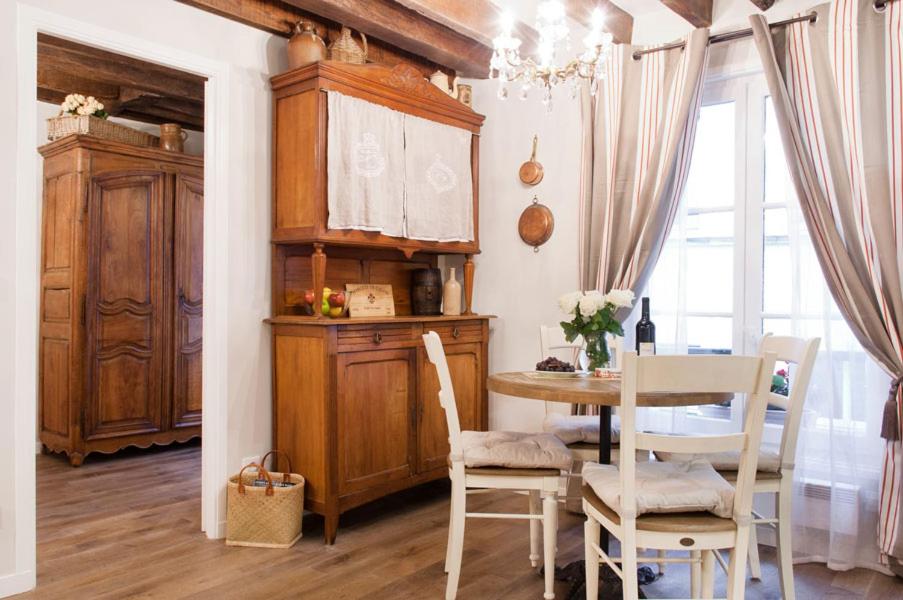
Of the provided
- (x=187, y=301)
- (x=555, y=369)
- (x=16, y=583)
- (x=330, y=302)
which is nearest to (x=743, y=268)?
(x=555, y=369)

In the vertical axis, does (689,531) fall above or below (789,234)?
below

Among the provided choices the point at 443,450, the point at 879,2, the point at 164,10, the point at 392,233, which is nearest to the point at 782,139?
the point at 879,2

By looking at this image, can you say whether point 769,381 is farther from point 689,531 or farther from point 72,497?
point 72,497

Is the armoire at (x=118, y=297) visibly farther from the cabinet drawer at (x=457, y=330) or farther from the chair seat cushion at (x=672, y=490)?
the chair seat cushion at (x=672, y=490)

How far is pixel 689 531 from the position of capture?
1.97m

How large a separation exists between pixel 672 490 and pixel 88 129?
4479 millimetres

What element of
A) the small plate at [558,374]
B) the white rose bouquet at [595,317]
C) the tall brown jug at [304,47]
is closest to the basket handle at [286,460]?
the small plate at [558,374]

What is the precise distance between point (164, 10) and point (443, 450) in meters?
2.59

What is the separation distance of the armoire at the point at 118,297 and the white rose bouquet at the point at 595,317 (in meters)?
3.46

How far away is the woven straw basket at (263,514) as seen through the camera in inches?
123

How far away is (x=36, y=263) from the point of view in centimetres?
286

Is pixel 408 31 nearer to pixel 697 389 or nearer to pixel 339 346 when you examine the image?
pixel 339 346

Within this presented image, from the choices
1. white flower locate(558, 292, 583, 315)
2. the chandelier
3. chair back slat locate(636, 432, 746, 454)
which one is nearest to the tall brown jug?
the chandelier

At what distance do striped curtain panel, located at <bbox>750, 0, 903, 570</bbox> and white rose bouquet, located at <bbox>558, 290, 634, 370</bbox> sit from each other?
108cm
